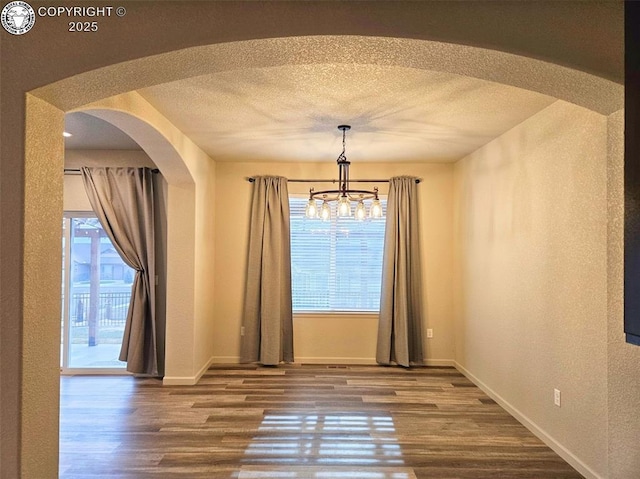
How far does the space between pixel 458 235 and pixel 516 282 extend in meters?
1.52

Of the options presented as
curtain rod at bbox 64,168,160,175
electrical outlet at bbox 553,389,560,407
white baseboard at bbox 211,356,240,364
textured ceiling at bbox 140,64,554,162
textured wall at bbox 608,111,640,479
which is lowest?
white baseboard at bbox 211,356,240,364

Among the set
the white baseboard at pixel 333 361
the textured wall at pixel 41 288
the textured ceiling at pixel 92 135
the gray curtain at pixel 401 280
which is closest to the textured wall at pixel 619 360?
the textured wall at pixel 41 288

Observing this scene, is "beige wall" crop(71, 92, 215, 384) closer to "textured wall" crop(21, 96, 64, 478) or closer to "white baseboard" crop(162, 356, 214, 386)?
"white baseboard" crop(162, 356, 214, 386)

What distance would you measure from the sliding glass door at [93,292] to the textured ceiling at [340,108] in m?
1.79

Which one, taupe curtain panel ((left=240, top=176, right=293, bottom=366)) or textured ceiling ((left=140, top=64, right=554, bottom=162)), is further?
taupe curtain panel ((left=240, top=176, right=293, bottom=366))

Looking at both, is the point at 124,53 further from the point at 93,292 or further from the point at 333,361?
the point at 333,361

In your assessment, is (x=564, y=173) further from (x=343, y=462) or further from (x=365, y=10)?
(x=343, y=462)

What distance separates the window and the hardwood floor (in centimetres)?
106

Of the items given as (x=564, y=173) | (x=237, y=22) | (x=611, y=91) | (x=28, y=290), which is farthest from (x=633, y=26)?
(x=28, y=290)

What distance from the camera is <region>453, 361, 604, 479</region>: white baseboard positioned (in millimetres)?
2568

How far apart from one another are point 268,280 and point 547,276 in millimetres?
3120

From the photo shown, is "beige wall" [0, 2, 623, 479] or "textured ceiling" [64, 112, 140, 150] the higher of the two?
"textured ceiling" [64, 112, 140, 150]

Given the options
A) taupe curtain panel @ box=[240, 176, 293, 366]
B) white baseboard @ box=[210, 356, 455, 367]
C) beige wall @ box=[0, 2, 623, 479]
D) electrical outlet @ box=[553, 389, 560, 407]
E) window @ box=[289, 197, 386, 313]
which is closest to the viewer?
beige wall @ box=[0, 2, 623, 479]

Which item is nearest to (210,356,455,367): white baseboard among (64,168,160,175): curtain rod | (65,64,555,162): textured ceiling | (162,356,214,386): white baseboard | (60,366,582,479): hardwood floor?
(60,366,582,479): hardwood floor
